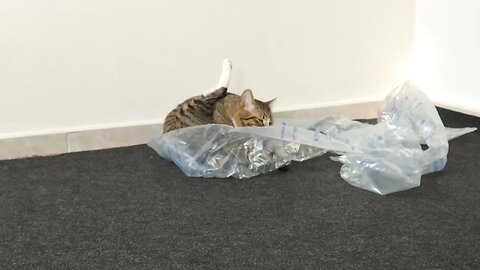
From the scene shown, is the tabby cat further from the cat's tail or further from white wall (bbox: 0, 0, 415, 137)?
white wall (bbox: 0, 0, 415, 137)

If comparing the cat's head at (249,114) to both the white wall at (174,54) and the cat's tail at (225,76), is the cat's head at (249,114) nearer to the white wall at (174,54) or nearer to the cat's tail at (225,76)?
the cat's tail at (225,76)

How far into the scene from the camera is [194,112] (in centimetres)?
174

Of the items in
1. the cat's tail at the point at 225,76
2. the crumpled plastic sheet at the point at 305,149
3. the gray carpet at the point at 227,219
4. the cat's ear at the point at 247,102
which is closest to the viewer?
the gray carpet at the point at 227,219

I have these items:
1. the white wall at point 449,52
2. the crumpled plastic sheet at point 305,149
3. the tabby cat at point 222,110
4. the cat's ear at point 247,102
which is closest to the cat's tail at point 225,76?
the tabby cat at point 222,110

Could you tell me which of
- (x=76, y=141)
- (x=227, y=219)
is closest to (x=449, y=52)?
(x=227, y=219)

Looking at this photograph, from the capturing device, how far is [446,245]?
1.13m

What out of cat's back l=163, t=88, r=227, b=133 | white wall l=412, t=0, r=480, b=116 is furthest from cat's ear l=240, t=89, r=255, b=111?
white wall l=412, t=0, r=480, b=116

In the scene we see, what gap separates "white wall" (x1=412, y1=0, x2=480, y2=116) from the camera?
6.24 feet

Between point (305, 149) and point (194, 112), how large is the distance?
0.37 meters

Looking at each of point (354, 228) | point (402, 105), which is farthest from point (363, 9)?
point (354, 228)

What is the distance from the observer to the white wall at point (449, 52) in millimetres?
1903

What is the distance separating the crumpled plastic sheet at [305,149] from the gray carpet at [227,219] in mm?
37

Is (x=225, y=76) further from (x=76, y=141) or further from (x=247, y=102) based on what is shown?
(x=76, y=141)

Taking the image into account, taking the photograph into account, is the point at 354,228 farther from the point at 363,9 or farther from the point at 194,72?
the point at 363,9
